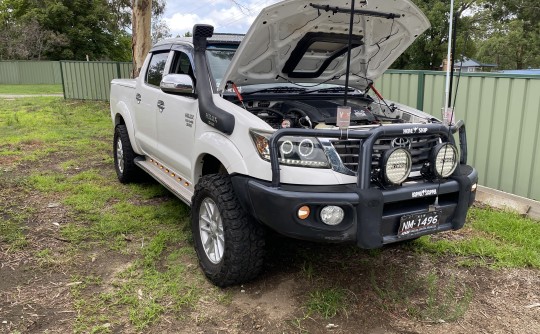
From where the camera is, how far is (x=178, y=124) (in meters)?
4.32

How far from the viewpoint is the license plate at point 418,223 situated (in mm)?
3029

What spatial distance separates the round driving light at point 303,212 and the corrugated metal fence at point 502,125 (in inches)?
142

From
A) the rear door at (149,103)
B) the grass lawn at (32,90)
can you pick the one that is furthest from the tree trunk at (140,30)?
the grass lawn at (32,90)

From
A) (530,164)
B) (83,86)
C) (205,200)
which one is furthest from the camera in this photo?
(83,86)

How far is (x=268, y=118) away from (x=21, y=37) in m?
42.7

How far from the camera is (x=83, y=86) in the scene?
16484 millimetres

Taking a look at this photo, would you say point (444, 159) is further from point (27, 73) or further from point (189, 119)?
point (27, 73)

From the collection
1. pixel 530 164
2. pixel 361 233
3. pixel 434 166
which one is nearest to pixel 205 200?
pixel 361 233

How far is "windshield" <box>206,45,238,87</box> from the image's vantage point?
3998 mm

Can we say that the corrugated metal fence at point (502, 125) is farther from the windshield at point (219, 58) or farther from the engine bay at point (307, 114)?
the windshield at point (219, 58)

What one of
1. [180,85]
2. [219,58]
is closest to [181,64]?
[219,58]

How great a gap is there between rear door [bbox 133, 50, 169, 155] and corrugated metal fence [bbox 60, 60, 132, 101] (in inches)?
409

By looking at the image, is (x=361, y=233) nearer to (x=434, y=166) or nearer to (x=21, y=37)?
(x=434, y=166)

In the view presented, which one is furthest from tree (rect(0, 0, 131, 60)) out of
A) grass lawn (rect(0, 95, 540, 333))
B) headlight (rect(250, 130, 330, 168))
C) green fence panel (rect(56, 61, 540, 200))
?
headlight (rect(250, 130, 330, 168))
